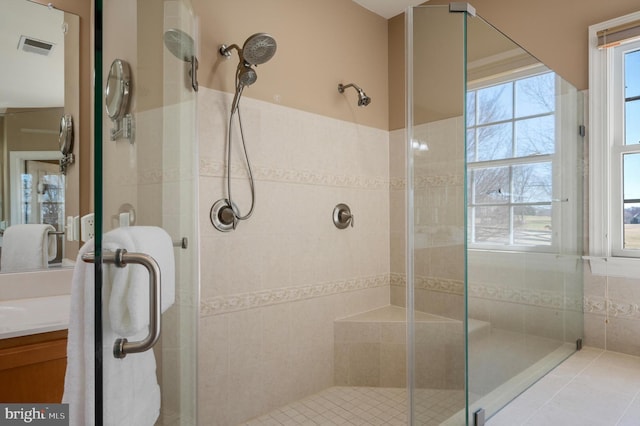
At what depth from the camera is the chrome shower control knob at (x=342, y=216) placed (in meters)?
2.64

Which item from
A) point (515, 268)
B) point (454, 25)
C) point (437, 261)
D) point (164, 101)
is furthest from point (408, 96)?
point (515, 268)

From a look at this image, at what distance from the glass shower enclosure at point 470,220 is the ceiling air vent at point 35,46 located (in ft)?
5.67

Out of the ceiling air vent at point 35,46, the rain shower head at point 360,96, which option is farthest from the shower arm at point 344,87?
the ceiling air vent at point 35,46

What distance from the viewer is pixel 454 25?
127cm

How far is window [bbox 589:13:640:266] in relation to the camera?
199cm

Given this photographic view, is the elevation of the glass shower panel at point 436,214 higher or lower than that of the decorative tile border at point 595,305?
higher

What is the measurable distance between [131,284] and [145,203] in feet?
0.64

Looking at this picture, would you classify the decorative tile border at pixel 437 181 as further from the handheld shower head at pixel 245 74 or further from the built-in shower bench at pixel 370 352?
the built-in shower bench at pixel 370 352

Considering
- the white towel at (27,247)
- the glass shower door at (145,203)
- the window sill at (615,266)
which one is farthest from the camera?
the window sill at (615,266)

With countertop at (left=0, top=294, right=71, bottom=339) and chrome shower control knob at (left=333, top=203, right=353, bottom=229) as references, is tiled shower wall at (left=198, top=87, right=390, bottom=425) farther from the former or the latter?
countertop at (left=0, top=294, right=71, bottom=339)

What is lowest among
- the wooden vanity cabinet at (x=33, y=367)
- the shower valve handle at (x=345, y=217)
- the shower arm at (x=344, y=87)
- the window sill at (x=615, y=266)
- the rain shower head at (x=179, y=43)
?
the wooden vanity cabinet at (x=33, y=367)

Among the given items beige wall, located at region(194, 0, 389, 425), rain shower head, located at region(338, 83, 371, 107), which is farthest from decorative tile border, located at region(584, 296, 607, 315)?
rain shower head, located at region(338, 83, 371, 107)

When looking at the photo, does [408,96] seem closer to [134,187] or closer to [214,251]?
[134,187]

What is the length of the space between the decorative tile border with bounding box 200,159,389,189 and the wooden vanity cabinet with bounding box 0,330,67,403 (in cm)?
96
